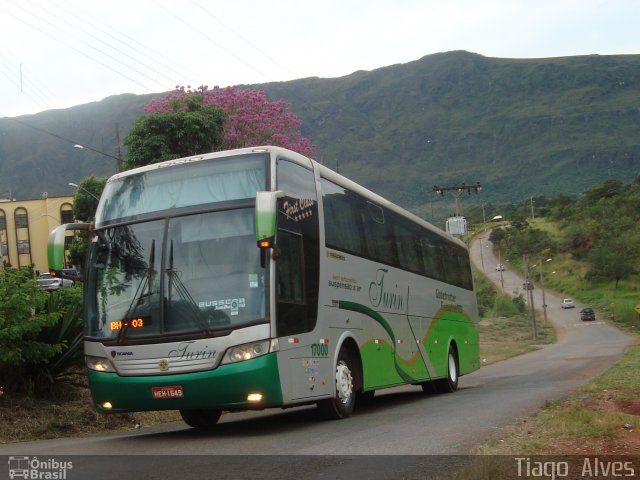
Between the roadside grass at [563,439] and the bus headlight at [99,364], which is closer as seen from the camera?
the roadside grass at [563,439]

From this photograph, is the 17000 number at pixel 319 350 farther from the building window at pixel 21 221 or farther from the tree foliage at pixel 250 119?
the building window at pixel 21 221

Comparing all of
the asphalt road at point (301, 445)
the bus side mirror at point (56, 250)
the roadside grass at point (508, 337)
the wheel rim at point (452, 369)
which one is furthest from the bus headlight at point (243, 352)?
the roadside grass at point (508, 337)

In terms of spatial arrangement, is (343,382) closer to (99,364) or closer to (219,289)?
(219,289)

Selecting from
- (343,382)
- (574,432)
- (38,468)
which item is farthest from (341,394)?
(38,468)

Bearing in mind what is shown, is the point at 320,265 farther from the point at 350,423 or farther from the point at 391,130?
the point at 391,130

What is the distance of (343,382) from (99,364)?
332 cm

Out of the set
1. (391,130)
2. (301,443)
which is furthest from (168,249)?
(391,130)

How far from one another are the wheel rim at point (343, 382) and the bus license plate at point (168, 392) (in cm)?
254

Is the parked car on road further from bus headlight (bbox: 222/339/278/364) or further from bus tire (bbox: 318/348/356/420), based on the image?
bus tire (bbox: 318/348/356/420)

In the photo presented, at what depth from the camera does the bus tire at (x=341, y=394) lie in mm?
11266

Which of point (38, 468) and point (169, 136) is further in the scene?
point (169, 136)

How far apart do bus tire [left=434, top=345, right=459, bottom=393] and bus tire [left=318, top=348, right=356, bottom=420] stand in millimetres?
7086

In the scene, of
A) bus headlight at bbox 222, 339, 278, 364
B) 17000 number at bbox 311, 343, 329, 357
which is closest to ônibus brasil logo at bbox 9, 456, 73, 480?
bus headlight at bbox 222, 339, 278, 364

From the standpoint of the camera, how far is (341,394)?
452 inches
